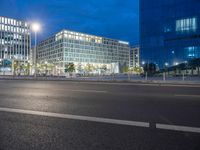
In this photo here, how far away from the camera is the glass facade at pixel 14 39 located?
126863 mm

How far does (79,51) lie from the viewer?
139250 millimetres

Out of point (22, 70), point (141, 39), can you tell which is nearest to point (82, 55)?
point (22, 70)

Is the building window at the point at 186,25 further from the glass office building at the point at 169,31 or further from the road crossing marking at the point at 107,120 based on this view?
the road crossing marking at the point at 107,120

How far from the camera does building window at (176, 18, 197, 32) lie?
66.1 meters

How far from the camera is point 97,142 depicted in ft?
13.1

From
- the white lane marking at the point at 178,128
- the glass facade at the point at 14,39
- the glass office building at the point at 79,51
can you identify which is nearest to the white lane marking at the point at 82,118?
the white lane marking at the point at 178,128

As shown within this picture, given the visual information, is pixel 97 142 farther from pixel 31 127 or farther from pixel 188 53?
pixel 188 53

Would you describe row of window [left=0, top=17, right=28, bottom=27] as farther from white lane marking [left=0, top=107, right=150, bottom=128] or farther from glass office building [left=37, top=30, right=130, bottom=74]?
white lane marking [left=0, top=107, right=150, bottom=128]

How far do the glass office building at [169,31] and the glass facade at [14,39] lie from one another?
274 ft

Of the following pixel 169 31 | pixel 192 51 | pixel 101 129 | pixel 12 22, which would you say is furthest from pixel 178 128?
pixel 12 22

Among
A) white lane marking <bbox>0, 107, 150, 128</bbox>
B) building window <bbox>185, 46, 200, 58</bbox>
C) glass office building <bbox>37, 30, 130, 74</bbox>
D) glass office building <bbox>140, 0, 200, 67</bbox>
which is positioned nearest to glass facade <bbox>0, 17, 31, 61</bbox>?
glass office building <bbox>37, 30, 130, 74</bbox>

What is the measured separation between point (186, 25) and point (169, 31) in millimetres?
5354

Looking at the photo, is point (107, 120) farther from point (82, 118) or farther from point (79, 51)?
point (79, 51)

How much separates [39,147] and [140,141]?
5.73 ft
